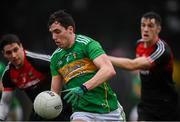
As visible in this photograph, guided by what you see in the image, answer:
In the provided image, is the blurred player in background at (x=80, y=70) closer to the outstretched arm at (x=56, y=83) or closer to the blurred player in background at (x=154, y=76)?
the outstretched arm at (x=56, y=83)

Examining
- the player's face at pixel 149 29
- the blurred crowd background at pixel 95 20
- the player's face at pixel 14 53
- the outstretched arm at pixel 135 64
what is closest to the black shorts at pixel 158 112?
the outstretched arm at pixel 135 64

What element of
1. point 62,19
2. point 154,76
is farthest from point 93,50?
point 154,76

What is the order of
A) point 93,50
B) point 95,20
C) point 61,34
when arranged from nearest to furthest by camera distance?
1. point 93,50
2. point 61,34
3. point 95,20

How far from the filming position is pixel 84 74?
27.2 feet

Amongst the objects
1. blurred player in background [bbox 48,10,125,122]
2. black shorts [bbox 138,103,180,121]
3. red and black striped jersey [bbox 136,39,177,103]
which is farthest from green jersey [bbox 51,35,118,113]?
black shorts [bbox 138,103,180,121]

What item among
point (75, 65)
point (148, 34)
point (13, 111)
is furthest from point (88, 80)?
point (13, 111)

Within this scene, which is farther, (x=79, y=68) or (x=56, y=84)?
(x=56, y=84)

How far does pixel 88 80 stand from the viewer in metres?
8.13

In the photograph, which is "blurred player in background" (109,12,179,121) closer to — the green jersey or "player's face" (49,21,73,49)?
the green jersey

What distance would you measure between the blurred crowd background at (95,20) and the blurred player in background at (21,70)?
276 inches

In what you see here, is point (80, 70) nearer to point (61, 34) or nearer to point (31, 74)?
point (61, 34)

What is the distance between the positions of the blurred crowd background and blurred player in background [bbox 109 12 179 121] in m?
6.05

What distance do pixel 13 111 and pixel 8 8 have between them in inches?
181

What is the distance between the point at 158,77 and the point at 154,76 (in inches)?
2.6
